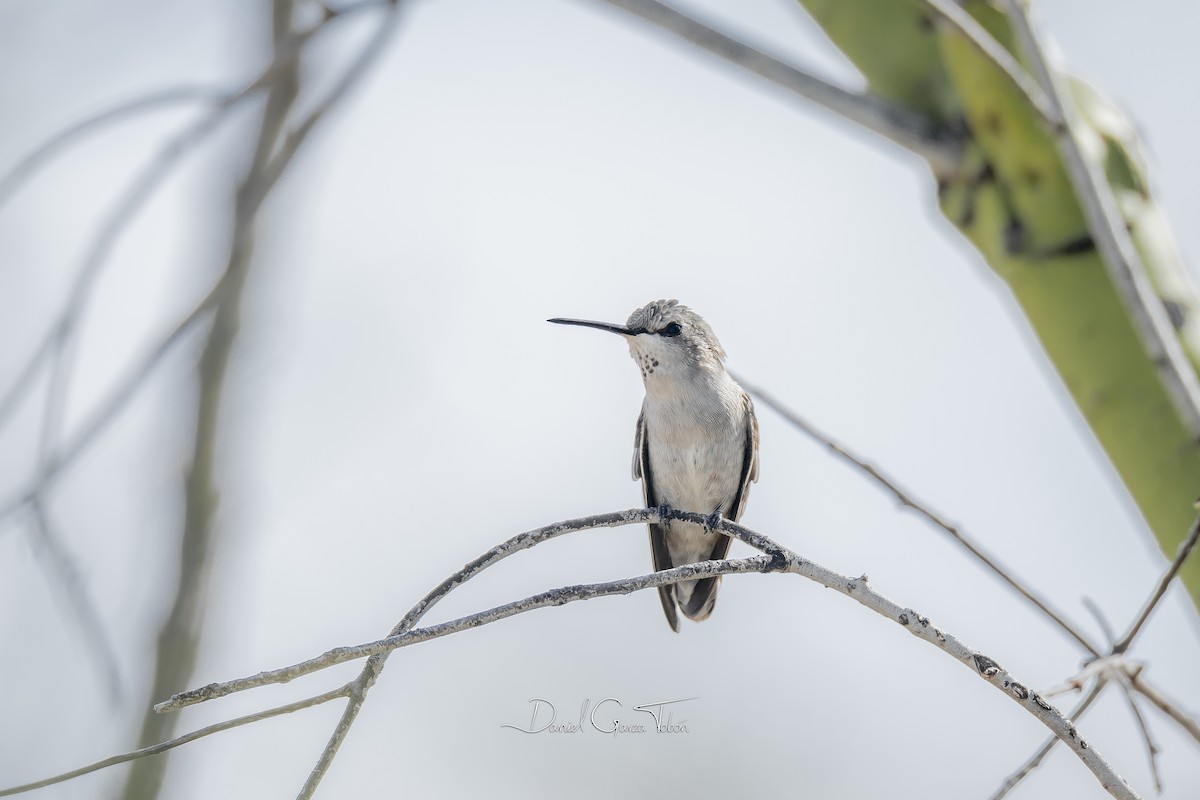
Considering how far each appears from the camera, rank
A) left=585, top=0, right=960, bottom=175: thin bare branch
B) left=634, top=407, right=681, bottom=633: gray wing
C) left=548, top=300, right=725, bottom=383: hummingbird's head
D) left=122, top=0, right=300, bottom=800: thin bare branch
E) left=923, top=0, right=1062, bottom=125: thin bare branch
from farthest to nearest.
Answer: left=634, top=407, right=681, bottom=633: gray wing < left=548, top=300, right=725, bottom=383: hummingbird's head < left=122, top=0, right=300, bottom=800: thin bare branch < left=585, top=0, right=960, bottom=175: thin bare branch < left=923, top=0, right=1062, bottom=125: thin bare branch

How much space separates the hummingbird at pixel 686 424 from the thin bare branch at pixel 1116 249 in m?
2.16

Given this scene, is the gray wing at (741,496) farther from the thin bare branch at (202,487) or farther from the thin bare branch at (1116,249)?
the thin bare branch at (1116,249)

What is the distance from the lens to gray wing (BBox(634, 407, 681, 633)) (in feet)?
14.0

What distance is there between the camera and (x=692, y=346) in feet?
13.4

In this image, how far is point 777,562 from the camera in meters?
1.98

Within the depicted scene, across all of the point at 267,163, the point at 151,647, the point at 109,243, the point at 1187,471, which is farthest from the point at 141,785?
the point at 1187,471

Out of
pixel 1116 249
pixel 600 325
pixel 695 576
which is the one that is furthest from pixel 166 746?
pixel 600 325

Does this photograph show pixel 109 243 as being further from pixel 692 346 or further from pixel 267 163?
pixel 692 346

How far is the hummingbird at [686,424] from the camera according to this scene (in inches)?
158

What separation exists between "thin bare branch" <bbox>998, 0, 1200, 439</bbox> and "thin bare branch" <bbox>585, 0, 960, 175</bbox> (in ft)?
1.16

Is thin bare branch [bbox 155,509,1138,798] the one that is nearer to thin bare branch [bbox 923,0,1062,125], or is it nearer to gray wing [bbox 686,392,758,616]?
thin bare branch [bbox 923,0,1062,125]

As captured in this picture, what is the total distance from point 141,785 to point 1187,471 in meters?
2.64

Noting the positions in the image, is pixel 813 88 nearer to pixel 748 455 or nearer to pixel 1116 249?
pixel 1116 249

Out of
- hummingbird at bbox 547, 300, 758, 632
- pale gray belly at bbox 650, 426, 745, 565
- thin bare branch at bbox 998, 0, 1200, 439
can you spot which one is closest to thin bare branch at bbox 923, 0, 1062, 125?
thin bare branch at bbox 998, 0, 1200, 439
